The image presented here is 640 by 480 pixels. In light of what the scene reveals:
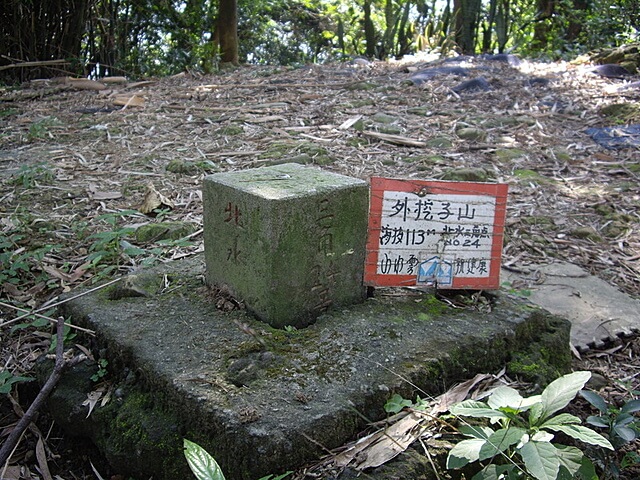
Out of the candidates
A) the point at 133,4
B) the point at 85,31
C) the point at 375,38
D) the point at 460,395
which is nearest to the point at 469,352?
the point at 460,395

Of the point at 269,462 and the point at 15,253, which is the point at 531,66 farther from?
the point at 269,462

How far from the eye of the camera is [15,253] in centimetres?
267

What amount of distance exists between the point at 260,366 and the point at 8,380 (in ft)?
2.96

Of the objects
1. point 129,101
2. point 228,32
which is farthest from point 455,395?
point 228,32

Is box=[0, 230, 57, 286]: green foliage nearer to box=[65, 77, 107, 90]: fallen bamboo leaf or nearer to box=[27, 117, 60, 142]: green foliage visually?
box=[27, 117, 60, 142]: green foliage

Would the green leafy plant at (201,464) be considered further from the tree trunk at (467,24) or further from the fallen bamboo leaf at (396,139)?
the tree trunk at (467,24)

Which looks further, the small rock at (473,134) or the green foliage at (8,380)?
the small rock at (473,134)

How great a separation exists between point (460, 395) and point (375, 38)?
32.4 feet

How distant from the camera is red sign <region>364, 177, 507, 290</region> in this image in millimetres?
2045

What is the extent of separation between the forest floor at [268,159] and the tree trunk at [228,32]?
1.77 metres

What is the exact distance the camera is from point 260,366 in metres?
1.69

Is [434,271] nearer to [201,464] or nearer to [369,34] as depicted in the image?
[201,464]

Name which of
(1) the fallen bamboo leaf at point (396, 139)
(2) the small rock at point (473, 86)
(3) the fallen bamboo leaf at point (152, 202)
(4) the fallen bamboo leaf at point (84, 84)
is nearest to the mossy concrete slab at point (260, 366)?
(3) the fallen bamboo leaf at point (152, 202)

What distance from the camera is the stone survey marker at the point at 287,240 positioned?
5.92 ft
